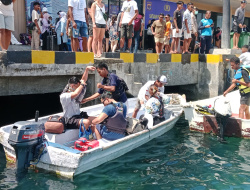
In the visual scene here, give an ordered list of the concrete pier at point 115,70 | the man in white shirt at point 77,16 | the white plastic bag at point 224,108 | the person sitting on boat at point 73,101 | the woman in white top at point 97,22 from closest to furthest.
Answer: the person sitting on boat at point 73,101 → the concrete pier at point 115,70 → the white plastic bag at point 224,108 → the man in white shirt at point 77,16 → the woman in white top at point 97,22

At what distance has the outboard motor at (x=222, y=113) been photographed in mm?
7391

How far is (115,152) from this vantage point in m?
5.95

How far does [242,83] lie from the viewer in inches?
297

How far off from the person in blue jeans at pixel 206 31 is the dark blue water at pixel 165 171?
5.66 metres

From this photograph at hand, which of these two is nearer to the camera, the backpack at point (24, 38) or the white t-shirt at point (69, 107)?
the white t-shirt at point (69, 107)

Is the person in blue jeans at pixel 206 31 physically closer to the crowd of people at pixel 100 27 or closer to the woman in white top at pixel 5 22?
the crowd of people at pixel 100 27

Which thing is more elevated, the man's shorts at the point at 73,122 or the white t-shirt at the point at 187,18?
the white t-shirt at the point at 187,18

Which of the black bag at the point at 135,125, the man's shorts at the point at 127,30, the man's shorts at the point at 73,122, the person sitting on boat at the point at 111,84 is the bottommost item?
the black bag at the point at 135,125

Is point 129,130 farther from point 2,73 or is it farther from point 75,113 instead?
point 2,73

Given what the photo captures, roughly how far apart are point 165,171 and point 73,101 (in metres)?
2.08

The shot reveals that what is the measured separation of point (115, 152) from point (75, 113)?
110 cm

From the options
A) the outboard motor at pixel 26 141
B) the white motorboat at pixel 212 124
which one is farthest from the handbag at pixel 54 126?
the white motorboat at pixel 212 124

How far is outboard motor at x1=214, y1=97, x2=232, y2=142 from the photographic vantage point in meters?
7.39

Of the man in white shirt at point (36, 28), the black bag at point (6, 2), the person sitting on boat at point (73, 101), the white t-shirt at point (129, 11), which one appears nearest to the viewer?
the person sitting on boat at point (73, 101)
